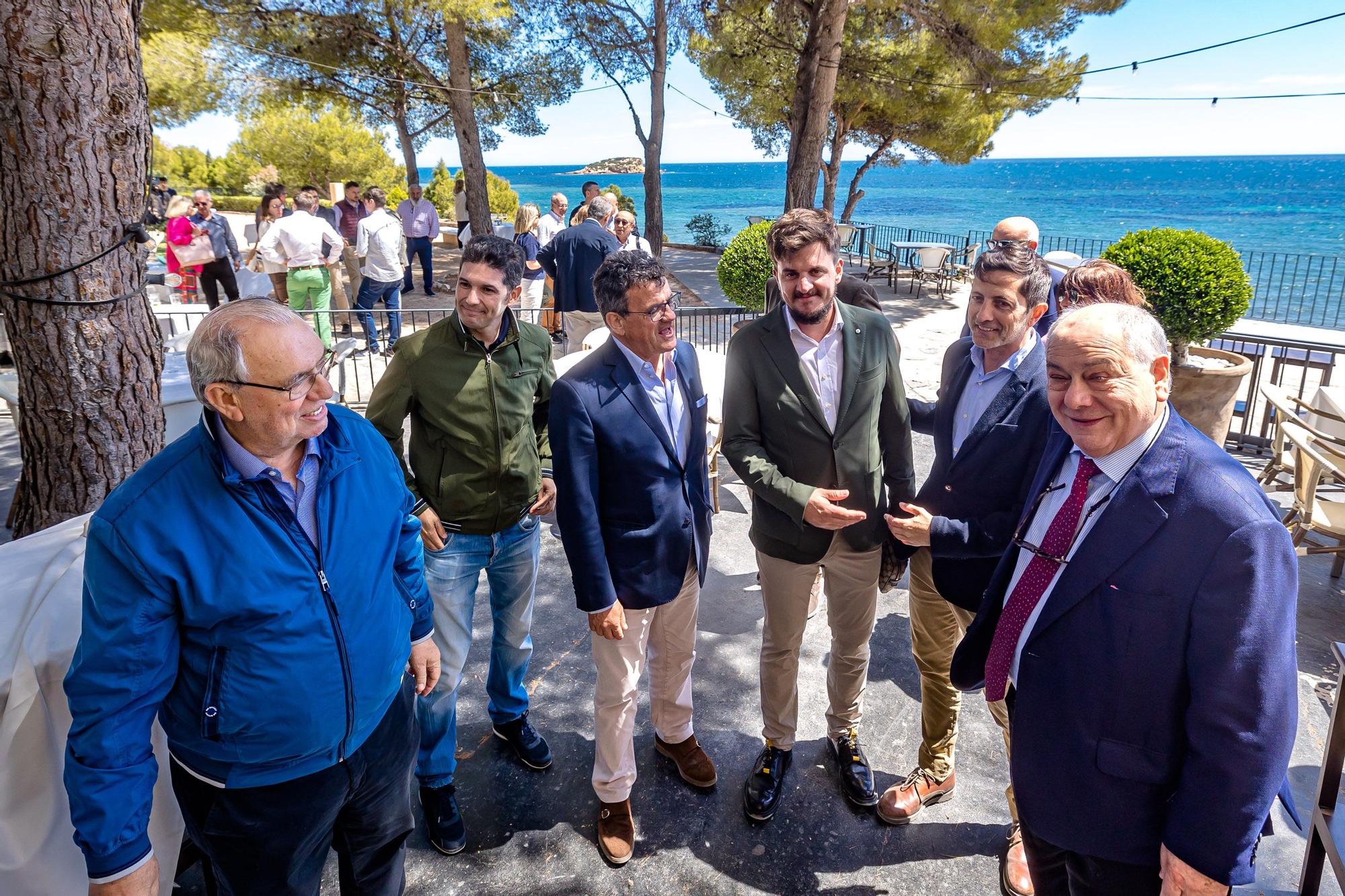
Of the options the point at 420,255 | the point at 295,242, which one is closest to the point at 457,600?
the point at 295,242

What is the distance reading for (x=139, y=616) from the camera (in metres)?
1.53

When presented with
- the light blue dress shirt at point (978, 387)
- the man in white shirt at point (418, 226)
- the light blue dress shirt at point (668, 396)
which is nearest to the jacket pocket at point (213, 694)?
the light blue dress shirt at point (668, 396)

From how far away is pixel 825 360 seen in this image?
9.00 ft

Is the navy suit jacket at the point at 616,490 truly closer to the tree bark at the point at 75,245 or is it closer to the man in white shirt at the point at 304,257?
the tree bark at the point at 75,245

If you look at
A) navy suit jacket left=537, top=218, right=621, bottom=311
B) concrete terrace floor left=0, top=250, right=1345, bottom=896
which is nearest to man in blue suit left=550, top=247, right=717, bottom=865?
concrete terrace floor left=0, top=250, right=1345, bottom=896

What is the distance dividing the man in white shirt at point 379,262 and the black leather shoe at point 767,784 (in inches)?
279

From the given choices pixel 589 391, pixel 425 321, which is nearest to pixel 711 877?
pixel 589 391

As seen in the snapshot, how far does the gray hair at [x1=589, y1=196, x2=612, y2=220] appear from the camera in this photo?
7652 millimetres

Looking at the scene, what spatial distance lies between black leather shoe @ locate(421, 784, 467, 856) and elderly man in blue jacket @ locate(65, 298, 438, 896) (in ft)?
2.58

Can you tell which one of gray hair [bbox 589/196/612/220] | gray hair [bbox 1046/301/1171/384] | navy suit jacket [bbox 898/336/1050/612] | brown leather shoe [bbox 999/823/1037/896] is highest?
gray hair [bbox 589/196/612/220]

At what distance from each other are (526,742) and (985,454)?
6.81ft

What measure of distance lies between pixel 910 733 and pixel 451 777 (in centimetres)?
191

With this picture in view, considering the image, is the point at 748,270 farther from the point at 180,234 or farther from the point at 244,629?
the point at 244,629

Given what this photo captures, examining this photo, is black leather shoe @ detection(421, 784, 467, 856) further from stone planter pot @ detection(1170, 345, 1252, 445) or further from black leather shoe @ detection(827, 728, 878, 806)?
stone planter pot @ detection(1170, 345, 1252, 445)
